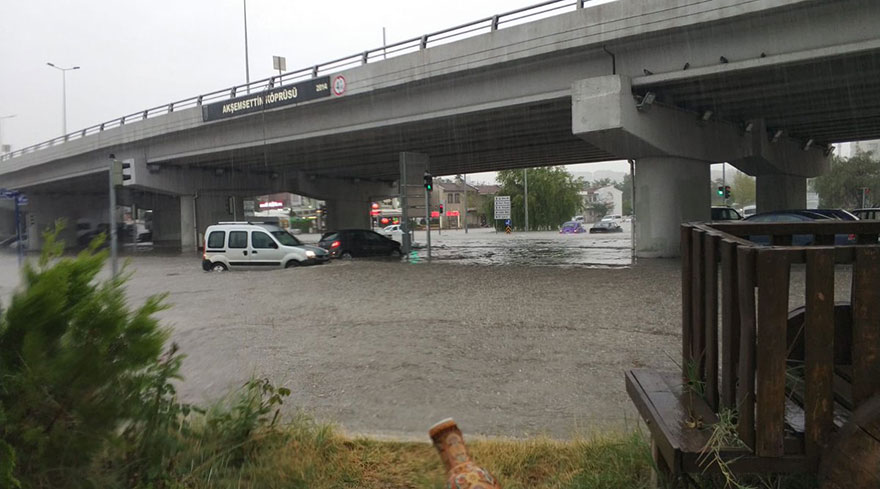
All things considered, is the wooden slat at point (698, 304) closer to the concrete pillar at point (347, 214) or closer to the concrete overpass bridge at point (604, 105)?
the concrete overpass bridge at point (604, 105)

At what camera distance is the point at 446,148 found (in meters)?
30.1

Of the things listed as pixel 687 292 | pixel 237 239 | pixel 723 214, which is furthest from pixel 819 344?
pixel 723 214

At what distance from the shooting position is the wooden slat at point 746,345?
2102mm

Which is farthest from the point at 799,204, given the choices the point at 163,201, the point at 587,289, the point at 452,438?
the point at 163,201

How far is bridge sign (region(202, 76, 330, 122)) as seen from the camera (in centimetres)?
2272

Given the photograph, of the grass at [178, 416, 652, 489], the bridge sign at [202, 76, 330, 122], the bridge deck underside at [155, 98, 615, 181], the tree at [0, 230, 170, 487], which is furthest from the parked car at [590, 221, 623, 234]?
the tree at [0, 230, 170, 487]

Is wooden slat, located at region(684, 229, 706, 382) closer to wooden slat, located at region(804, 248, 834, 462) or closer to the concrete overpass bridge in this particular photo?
wooden slat, located at region(804, 248, 834, 462)

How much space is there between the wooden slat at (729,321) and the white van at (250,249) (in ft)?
60.7

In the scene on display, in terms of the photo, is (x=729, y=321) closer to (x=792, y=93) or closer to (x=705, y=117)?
(x=792, y=93)

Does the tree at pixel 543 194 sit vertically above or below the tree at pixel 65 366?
above

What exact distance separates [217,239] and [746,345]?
2019 cm

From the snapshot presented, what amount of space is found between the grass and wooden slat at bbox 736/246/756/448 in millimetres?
947

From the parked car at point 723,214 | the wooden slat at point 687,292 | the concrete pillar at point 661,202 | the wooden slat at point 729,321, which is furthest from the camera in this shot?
the parked car at point 723,214

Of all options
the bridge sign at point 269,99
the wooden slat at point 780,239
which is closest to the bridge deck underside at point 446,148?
the bridge sign at point 269,99
